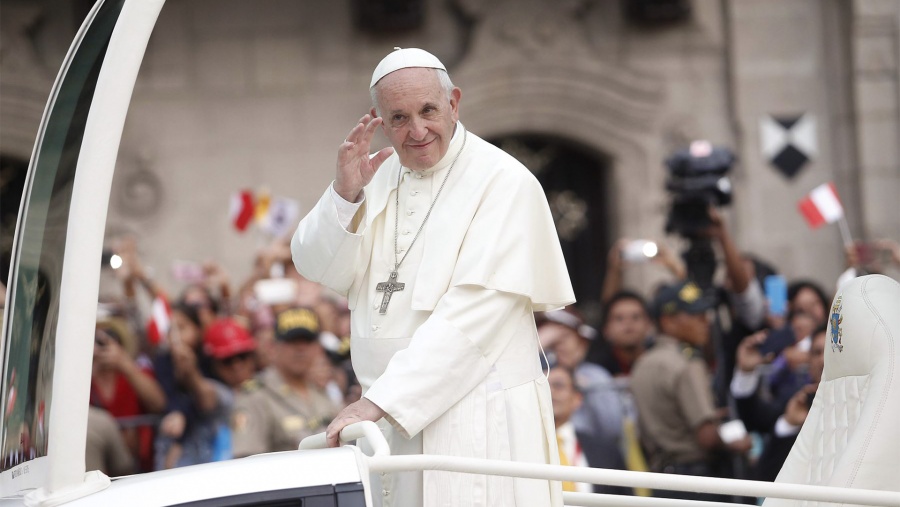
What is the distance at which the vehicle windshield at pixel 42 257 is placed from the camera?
8.51 feet

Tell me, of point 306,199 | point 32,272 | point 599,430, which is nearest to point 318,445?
point 32,272

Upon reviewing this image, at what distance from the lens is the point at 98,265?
247 centimetres

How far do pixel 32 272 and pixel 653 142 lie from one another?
8.54 m

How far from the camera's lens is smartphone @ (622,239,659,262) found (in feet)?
26.4

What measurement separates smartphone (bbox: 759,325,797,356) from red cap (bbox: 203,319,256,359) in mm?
2684

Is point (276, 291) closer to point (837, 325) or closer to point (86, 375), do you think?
point (837, 325)

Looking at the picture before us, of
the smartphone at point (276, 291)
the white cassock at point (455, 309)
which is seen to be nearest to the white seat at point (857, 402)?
the white cassock at point (455, 309)

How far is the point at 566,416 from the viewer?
21.8 feet

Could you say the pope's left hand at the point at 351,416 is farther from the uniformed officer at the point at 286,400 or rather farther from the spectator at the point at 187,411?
the spectator at the point at 187,411

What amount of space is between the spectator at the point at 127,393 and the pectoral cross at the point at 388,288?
12.3 ft

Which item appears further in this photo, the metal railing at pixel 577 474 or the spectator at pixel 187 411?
the spectator at pixel 187 411

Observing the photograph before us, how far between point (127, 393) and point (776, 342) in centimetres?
338

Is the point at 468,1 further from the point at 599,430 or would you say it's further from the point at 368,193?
the point at 368,193

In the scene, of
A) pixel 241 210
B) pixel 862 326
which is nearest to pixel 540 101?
pixel 241 210
